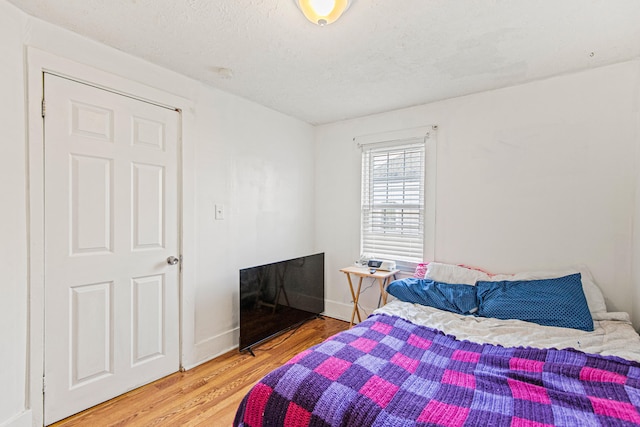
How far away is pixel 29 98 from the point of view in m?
1.70

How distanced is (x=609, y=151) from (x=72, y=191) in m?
3.72

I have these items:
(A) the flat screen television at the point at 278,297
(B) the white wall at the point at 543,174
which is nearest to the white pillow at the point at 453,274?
(B) the white wall at the point at 543,174

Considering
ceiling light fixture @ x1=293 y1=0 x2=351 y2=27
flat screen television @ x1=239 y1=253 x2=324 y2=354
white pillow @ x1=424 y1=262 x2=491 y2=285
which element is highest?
ceiling light fixture @ x1=293 y1=0 x2=351 y2=27

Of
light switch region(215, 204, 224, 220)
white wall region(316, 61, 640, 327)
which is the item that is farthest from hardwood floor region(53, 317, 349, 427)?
white wall region(316, 61, 640, 327)

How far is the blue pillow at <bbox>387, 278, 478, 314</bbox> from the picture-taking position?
7.75 ft

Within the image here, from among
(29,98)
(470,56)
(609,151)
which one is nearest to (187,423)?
(29,98)

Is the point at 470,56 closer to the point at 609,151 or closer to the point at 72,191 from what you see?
the point at 609,151

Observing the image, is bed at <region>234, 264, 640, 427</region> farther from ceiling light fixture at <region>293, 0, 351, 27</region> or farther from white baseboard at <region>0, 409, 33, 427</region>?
ceiling light fixture at <region>293, 0, 351, 27</region>

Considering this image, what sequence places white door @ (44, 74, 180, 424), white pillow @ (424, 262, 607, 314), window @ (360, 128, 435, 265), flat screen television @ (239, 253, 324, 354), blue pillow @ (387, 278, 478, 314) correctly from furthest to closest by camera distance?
window @ (360, 128, 435, 265) → flat screen television @ (239, 253, 324, 354) → blue pillow @ (387, 278, 478, 314) → white pillow @ (424, 262, 607, 314) → white door @ (44, 74, 180, 424)

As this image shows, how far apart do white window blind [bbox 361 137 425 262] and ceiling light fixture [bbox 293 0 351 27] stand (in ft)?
6.03

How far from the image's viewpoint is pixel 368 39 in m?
1.89

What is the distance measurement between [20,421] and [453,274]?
10.0ft

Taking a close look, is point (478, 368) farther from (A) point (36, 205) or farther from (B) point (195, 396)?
(A) point (36, 205)

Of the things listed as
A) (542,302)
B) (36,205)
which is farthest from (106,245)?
(542,302)
